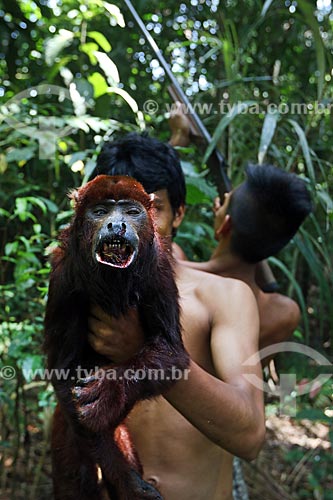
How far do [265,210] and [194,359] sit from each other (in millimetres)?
906

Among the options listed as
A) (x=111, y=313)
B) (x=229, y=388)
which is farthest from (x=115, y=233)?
(x=229, y=388)

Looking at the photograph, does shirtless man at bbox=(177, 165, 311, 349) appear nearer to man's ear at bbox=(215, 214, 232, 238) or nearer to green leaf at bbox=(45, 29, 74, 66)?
man's ear at bbox=(215, 214, 232, 238)

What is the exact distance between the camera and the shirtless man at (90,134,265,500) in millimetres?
1540

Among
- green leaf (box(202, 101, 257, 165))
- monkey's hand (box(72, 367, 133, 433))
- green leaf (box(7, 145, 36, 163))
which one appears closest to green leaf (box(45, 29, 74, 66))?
green leaf (box(7, 145, 36, 163))

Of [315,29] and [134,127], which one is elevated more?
[315,29]

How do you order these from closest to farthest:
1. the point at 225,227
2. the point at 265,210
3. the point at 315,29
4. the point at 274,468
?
the point at 315,29, the point at 265,210, the point at 225,227, the point at 274,468

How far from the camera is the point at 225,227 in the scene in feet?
8.62

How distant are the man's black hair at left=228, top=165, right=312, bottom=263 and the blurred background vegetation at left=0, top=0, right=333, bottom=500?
0.37ft

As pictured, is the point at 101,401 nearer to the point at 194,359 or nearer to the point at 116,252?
the point at 116,252

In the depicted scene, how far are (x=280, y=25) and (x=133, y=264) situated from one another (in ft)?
10.6

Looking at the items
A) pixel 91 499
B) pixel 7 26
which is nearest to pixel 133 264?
pixel 91 499

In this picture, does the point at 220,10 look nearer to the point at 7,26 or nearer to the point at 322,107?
the point at 322,107

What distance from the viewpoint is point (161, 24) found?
4320 mm

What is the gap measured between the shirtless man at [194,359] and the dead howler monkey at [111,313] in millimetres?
64
